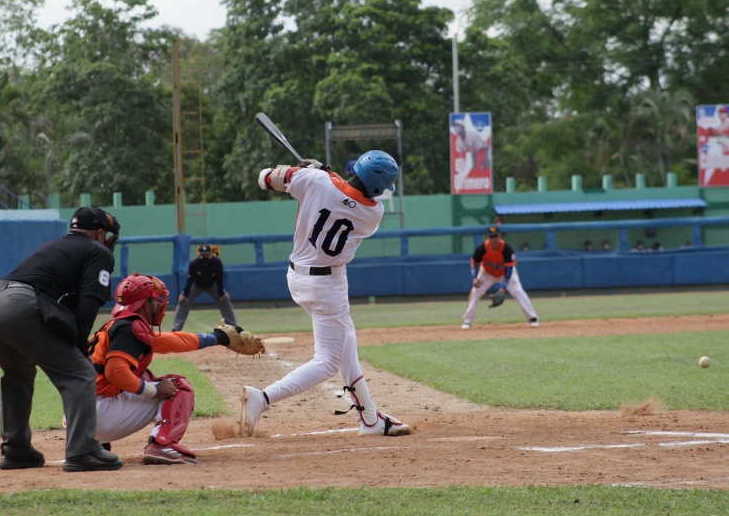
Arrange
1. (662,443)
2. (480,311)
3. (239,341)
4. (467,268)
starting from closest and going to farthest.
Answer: (239,341), (662,443), (480,311), (467,268)

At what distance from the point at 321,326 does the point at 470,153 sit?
89.9ft

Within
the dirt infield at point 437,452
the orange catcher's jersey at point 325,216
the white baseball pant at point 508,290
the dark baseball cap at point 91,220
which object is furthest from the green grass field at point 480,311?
the dark baseball cap at point 91,220

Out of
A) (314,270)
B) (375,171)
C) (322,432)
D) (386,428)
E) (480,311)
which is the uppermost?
(375,171)

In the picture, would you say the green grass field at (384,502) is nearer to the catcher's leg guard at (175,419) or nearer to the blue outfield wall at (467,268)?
the catcher's leg guard at (175,419)

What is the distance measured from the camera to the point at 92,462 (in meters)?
6.86

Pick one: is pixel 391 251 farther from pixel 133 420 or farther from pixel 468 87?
pixel 133 420

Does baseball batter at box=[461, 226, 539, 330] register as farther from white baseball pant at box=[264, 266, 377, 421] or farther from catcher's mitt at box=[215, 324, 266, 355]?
catcher's mitt at box=[215, 324, 266, 355]

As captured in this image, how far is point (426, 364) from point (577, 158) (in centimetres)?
3964

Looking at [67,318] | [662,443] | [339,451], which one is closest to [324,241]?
[339,451]

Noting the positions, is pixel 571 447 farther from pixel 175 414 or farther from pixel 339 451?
pixel 175 414

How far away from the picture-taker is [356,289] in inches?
1126

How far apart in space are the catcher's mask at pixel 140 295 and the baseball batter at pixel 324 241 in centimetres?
114

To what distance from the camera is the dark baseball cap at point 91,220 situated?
7000mm

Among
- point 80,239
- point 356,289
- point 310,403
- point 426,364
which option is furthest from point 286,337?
point 80,239
